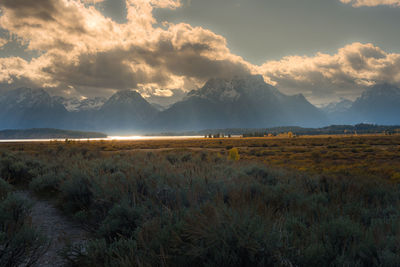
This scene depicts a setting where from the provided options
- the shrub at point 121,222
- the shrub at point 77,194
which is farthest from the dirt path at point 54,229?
the shrub at point 121,222

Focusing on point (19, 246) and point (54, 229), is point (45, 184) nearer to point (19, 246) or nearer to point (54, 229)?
point (54, 229)

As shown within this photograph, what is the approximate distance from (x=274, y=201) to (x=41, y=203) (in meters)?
8.36

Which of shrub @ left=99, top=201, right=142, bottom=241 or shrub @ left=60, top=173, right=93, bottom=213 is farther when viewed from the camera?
shrub @ left=60, top=173, right=93, bottom=213

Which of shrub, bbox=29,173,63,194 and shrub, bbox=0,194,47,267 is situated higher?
shrub, bbox=0,194,47,267

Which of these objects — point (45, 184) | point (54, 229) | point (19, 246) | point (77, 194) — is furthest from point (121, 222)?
point (45, 184)

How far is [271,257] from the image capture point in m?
2.86

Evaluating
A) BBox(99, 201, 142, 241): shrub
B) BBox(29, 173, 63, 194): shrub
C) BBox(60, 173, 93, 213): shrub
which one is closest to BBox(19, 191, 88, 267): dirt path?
BBox(60, 173, 93, 213): shrub

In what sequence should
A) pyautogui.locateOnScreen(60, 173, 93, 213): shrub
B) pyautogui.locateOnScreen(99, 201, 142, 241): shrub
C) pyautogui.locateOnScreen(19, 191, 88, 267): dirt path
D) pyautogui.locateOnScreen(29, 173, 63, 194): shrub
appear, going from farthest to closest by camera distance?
pyautogui.locateOnScreen(29, 173, 63, 194): shrub
pyautogui.locateOnScreen(60, 173, 93, 213): shrub
pyautogui.locateOnScreen(99, 201, 142, 241): shrub
pyautogui.locateOnScreen(19, 191, 88, 267): dirt path

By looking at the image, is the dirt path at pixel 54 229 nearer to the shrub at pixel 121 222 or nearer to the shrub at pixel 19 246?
the shrub at pixel 19 246

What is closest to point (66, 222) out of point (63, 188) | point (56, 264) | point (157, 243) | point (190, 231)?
point (63, 188)

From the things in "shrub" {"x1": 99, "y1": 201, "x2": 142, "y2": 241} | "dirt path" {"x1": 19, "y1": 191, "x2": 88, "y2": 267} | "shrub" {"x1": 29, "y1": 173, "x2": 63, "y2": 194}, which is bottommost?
"dirt path" {"x1": 19, "y1": 191, "x2": 88, "y2": 267}

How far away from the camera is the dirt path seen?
14.8 ft

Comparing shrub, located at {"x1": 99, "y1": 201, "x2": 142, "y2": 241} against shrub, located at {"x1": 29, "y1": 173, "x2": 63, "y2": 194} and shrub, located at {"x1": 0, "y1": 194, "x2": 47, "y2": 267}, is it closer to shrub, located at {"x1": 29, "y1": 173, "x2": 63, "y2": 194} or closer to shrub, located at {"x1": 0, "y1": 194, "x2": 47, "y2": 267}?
shrub, located at {"x1": 0, "y1": 194, "x2": 47, "y2": 267}

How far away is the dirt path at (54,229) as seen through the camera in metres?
4.52
